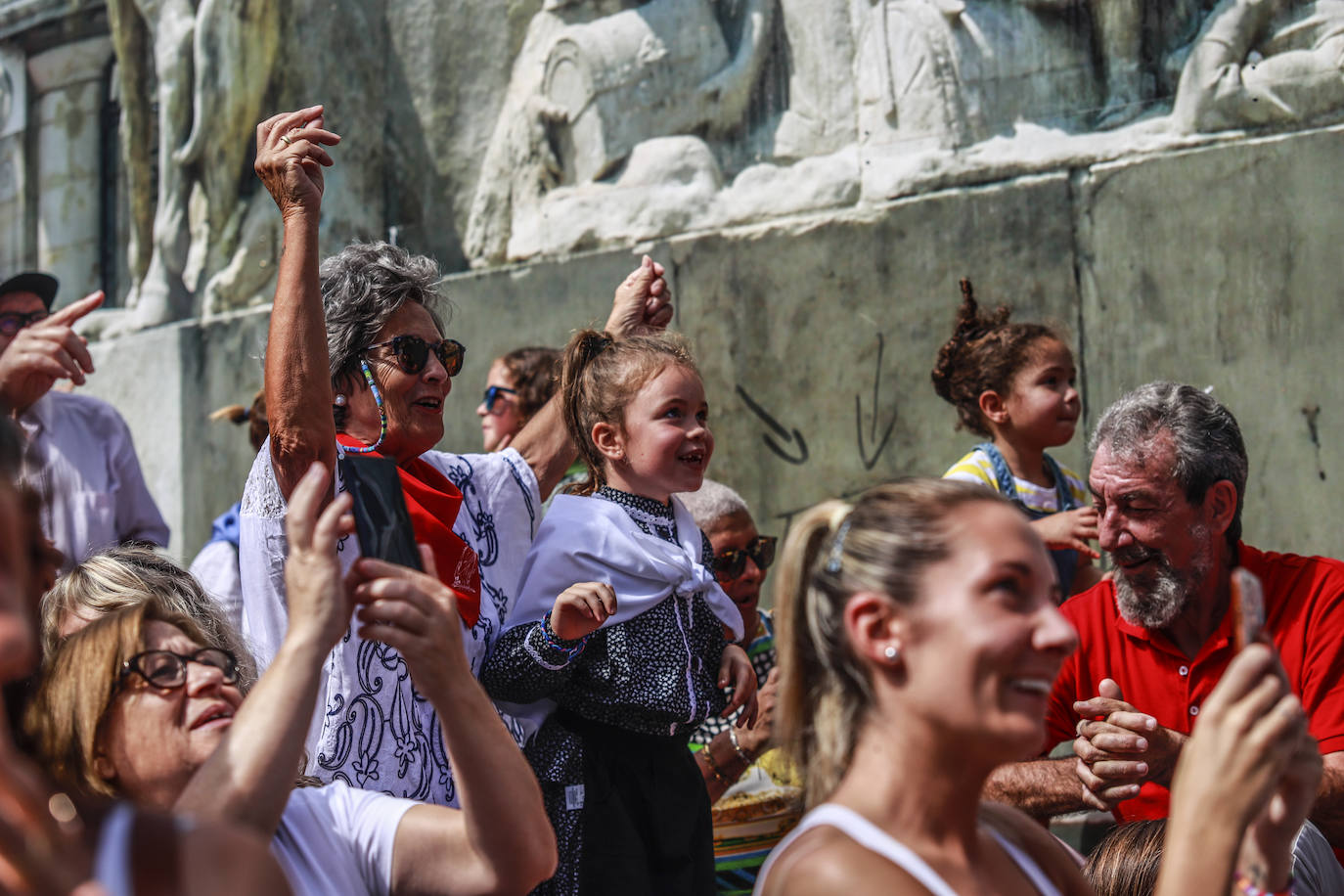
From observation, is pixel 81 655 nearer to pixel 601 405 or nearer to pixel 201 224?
pixel 601 405

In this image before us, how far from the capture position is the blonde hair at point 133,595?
8.38ft

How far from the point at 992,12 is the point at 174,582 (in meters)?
3.57

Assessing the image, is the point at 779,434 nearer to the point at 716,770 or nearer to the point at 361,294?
the point at 716,770

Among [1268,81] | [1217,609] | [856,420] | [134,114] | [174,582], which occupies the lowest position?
[1217,609]

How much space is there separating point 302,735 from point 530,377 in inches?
115

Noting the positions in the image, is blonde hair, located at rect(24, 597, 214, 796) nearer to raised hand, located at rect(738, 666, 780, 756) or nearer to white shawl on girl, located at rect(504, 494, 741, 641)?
white shawl on girl, located at rect(504, 494, 741, 641)

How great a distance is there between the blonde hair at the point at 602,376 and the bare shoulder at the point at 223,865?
2.32m

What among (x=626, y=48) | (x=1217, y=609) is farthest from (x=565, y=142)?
(x=1217, y=609)

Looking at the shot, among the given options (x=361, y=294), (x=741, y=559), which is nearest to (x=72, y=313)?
(x=361, y=294)

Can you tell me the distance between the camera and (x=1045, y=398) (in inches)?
167

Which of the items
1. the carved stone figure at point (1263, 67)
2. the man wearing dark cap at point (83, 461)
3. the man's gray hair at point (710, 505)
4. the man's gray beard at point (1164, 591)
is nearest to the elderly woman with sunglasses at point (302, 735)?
the man's gray beard at point (1164, 591)

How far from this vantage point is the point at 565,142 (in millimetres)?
5844

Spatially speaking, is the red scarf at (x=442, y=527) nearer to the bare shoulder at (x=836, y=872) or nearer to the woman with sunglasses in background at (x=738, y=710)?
the woman with sunglasses in background at (x=738, y=710)

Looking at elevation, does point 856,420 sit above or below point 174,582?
above
